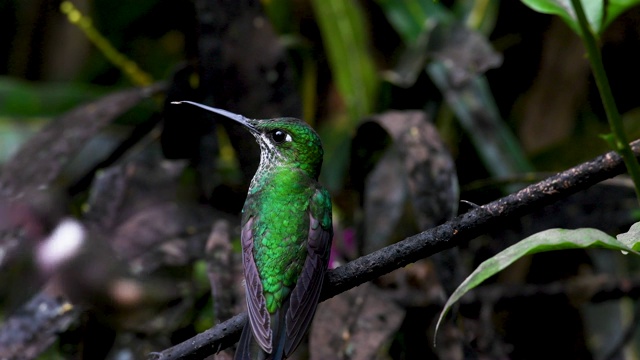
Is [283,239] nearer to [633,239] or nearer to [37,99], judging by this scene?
[633,239]

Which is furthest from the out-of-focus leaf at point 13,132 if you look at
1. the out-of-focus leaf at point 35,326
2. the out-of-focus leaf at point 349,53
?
the out-of-focus leaf at point 349,53

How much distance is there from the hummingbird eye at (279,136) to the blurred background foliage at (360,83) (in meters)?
0.50

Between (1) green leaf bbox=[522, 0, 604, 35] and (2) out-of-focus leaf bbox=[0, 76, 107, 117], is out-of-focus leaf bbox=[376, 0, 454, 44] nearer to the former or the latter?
(2) out-of-focus leaf bbox=[0, 76, 107, 117]

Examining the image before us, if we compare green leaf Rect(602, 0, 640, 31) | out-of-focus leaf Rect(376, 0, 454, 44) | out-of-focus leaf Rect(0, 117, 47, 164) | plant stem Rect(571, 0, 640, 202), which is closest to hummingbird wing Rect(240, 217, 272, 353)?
plant stem Rect(571, 0, 640, 202)

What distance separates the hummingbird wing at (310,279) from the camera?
1590mm

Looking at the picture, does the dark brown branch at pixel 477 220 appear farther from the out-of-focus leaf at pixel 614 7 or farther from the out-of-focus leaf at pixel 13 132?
the out-of-focus leaf at pixel 13 132

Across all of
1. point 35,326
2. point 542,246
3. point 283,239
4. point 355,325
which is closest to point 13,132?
point 35,326

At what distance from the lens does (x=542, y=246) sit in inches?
48.0

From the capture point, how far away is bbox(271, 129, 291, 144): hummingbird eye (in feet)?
6.65

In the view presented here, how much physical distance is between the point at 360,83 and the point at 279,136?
49.6 inches

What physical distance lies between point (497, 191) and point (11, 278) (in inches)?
66.3

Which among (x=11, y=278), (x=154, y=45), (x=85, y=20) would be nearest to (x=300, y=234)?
(x=11, y=278)

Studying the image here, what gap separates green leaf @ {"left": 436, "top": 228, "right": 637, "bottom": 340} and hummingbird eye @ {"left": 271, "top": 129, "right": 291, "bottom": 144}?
90 centimetres

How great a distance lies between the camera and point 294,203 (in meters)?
1.84
